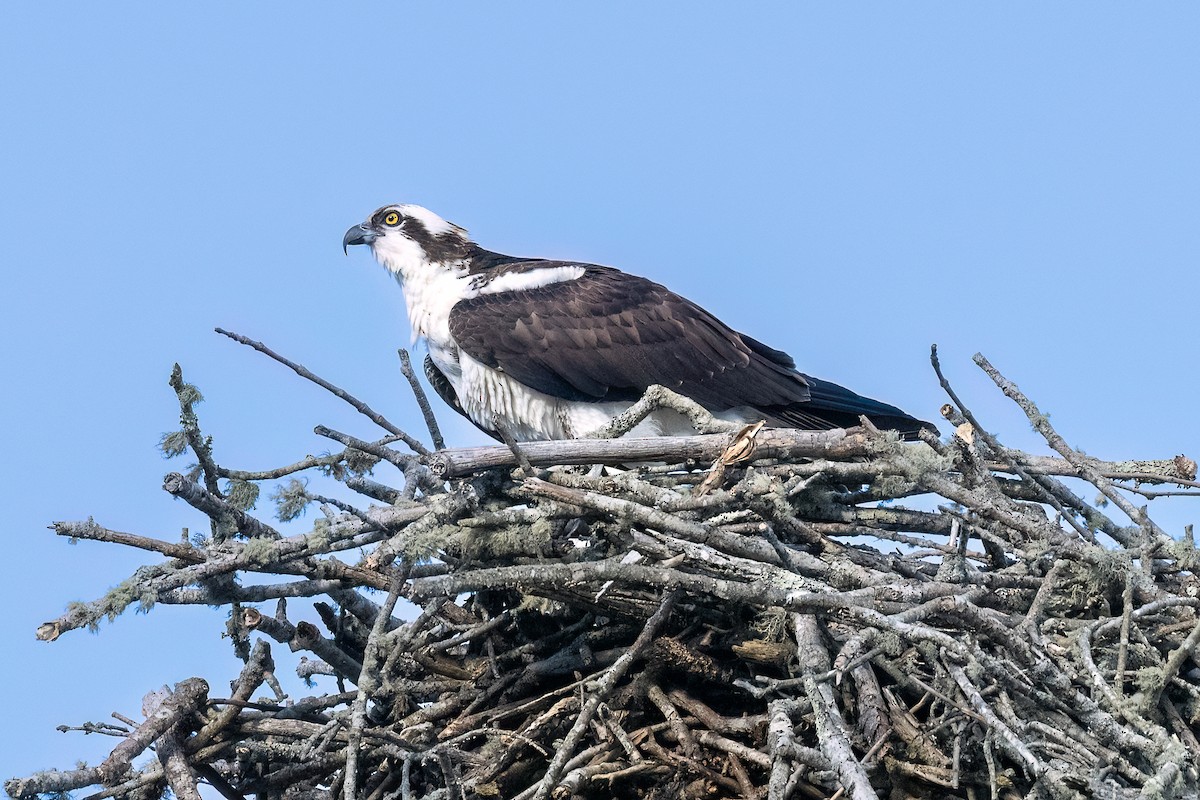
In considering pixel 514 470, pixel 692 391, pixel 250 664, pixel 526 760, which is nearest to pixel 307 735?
pixel 250 664

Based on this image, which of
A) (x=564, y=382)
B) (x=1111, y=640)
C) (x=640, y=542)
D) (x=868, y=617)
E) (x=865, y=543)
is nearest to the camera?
(x=868, y=617)

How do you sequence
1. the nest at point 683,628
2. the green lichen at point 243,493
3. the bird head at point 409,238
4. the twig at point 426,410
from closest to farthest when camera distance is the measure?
the nest at point 683,628 < the green lichen at point 243,493 < the twig at point 426,410 < the bird head at point 409,238

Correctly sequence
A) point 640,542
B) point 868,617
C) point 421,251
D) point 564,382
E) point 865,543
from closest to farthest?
point 868,617 → point 640,542 → point 865,543 → point 564,382 → point 421,251

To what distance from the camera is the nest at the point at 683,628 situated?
4.20 metres

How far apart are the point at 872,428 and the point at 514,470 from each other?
1.35 m

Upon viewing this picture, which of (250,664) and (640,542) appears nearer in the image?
(640,542)

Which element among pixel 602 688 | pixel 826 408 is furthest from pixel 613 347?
pixel 602 688

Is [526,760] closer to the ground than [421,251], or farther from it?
closer to the ground

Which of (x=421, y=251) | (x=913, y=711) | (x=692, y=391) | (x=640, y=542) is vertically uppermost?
(x=421, y=251)

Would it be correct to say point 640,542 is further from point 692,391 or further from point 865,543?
point 692,391

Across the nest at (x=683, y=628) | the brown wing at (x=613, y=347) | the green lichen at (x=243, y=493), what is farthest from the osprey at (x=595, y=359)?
the green lichen at (x=243, y=493)

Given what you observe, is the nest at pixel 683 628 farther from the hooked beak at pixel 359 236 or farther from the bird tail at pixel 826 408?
the hooked beak at pixel 359 236

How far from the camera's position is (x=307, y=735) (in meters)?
4.91

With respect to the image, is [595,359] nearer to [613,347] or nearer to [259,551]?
[613,347]
